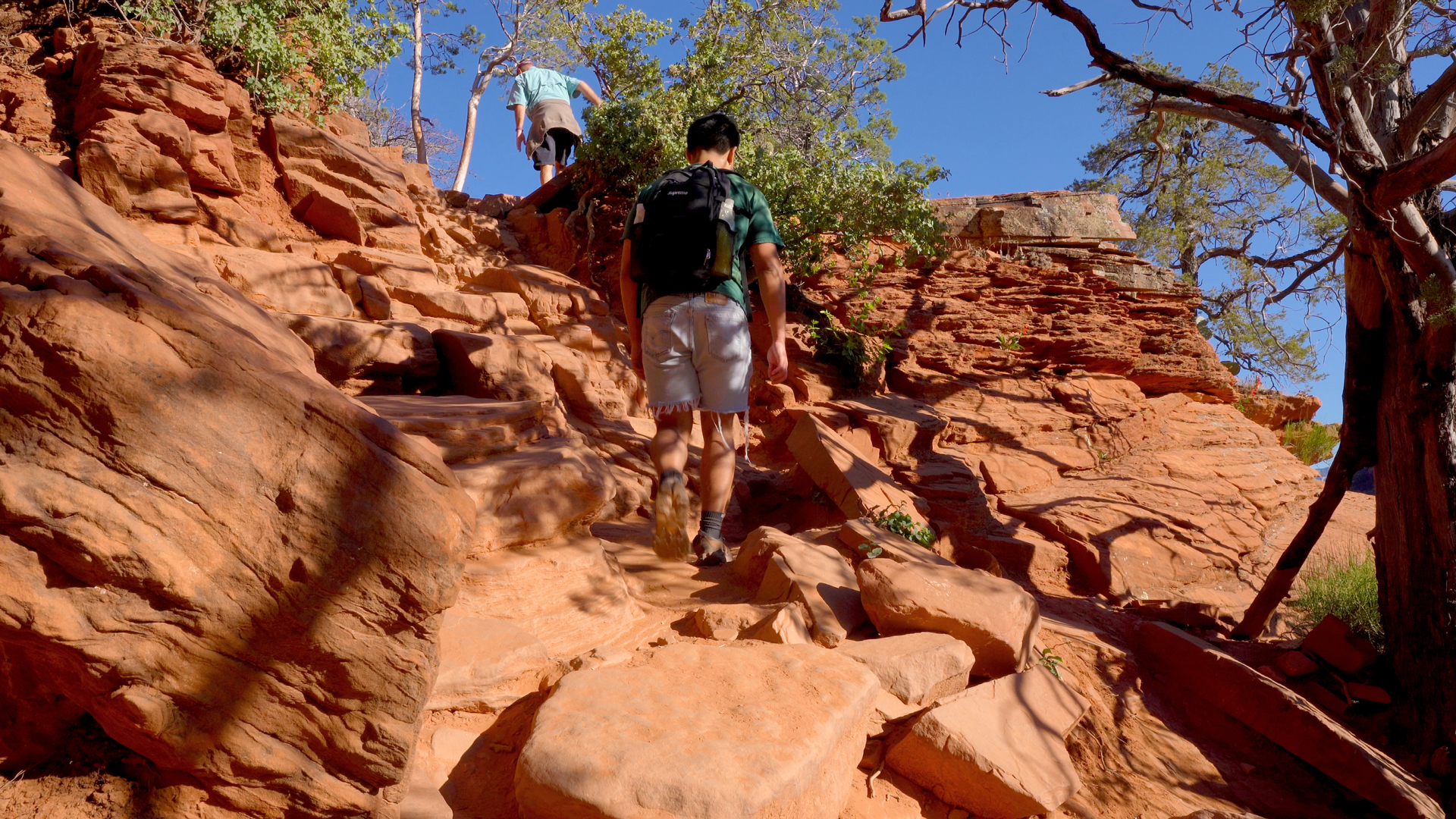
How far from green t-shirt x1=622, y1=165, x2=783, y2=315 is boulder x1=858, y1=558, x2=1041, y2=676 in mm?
1480

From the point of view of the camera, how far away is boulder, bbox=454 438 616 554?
133 inches

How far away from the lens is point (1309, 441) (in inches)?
440

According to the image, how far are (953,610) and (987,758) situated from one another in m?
0.74

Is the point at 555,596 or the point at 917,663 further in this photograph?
the point at 555,596

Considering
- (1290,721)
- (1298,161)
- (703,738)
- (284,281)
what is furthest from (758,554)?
(1298,161)

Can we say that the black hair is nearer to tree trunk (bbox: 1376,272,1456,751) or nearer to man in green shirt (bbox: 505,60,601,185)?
tree trunk (bbox: 1376,272,1456,751)

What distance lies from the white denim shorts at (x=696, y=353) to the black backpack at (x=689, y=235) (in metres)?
0.09

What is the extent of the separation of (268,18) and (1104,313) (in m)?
9.46

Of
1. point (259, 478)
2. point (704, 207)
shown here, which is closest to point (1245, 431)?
point (704, 207)

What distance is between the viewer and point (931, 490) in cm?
666

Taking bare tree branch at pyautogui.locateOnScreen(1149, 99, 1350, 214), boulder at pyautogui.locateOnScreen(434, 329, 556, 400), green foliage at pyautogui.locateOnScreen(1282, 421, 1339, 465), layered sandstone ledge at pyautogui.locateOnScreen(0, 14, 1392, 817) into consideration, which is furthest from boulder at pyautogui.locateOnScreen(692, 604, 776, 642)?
green foliage at pyautogui.locateOnScreen(1282, 421, 1339, 465)

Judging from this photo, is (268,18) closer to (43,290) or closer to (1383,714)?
(43,290)

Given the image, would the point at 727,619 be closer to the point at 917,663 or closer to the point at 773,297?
the point at 917,663

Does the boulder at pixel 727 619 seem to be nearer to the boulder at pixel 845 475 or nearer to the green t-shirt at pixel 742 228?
the green t-shirt at pixel 742 228
